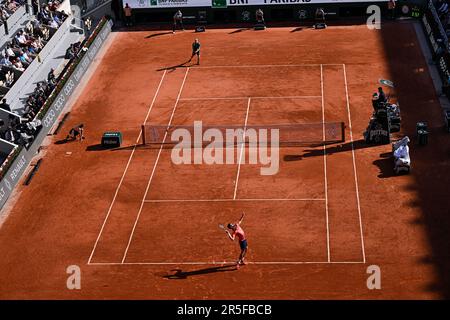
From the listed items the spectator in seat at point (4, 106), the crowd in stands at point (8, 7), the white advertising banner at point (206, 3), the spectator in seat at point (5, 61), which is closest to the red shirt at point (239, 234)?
the spectator in seat at point (4, 106)

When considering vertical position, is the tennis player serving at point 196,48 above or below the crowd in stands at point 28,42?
below

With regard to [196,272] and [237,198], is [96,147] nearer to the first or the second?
[237,198]

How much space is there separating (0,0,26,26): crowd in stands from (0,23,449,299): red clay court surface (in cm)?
722

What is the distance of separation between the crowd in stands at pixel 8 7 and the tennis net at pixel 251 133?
50.4 feet

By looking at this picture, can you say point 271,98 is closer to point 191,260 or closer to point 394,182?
point 394,182

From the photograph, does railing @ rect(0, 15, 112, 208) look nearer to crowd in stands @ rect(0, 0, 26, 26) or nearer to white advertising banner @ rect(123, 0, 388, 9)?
white advertising banner @ rect(123, 0, 388, 9)

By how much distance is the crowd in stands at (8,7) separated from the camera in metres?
58.3

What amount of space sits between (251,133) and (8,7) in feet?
70.7

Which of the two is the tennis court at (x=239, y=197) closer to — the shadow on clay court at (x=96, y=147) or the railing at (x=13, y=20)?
the shadow on clay court at (x=96, y=147)

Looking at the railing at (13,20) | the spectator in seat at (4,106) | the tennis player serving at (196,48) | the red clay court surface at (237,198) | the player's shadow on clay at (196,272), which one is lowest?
the player's shadow on clay at (196,272)

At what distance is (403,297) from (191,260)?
8585mm

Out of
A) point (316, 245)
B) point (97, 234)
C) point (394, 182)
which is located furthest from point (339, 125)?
point (97, 234)

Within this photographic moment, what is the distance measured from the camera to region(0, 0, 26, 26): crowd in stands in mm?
58312

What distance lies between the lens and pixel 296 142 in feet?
152
